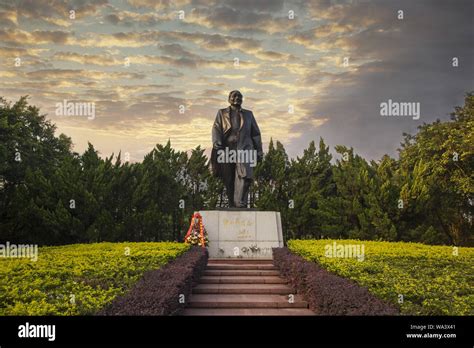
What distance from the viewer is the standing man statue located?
11.9m

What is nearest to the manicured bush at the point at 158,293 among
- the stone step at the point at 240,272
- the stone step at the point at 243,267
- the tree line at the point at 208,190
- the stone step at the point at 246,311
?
the stone step at the point at 246,311

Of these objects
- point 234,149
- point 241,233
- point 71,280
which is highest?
point 234,149

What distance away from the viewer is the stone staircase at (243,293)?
6.89 m

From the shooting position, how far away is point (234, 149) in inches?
477

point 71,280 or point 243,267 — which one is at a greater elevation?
point 71,280

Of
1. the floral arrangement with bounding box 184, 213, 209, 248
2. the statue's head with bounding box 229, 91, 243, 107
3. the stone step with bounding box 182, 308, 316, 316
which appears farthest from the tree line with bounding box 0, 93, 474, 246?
the stone step with bounding box 182, 308, 316, 316

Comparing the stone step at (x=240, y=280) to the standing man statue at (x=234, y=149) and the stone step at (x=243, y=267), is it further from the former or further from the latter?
the standing man statue at (x=234, y=149)

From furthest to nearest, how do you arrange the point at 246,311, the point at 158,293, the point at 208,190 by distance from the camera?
the point at 208,190, the point at 246,311, the point at 158,293

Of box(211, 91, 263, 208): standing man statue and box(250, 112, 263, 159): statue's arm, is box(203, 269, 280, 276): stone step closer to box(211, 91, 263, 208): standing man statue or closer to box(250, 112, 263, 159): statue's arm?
box(211, 91, 263, 208): standing man statue

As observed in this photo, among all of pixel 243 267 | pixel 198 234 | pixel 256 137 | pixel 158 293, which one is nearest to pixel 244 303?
pixel 158 293

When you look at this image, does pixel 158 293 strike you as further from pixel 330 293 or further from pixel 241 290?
pixel 241 290

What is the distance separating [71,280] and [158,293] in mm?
1741

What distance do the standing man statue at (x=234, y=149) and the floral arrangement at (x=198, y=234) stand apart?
3.51 ft
